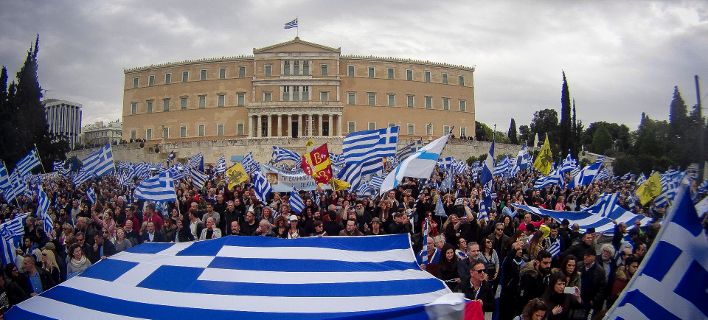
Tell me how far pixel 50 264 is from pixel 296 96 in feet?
199

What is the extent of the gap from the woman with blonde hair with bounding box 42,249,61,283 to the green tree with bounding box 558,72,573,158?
5061 centimetres

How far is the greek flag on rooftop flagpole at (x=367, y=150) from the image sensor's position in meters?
12.0

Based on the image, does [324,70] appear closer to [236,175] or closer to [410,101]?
[410,101]

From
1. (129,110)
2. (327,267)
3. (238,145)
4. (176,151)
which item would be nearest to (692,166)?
(327,267)

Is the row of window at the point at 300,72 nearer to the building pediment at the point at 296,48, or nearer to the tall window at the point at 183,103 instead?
the building pediment at the point at 296,48

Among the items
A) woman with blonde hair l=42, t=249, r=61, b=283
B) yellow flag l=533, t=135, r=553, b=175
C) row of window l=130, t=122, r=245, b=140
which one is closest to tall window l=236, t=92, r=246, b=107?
row of window l=130, t=122, r=245, b=140

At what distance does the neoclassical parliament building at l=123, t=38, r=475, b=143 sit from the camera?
66812mm

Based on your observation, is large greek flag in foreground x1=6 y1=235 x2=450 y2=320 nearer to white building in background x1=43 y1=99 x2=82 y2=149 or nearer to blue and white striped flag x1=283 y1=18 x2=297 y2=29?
blue and white striped flag x1=283 y1=18 x2=297 y2=29

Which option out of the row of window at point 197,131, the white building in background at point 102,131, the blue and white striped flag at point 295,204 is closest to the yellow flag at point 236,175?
the blue and white striped flag at point 295,204

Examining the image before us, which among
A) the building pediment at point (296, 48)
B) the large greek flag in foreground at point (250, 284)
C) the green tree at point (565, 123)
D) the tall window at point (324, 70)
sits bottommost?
the large greek flag in foreground at point (250, 284)

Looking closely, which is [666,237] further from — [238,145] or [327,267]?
[238,145]

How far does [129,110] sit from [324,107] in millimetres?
29560

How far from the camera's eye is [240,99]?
6912 cm

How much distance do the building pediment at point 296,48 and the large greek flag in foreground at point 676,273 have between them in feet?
216
